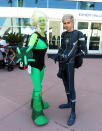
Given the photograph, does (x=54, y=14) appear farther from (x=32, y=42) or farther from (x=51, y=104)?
(x=32, y=42)

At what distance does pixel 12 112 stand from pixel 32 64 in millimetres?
1022

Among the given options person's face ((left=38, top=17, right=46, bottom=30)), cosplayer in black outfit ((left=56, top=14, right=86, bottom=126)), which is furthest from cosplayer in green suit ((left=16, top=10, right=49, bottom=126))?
cosplayer in black outfit ((left=56, top=14, right=86, bottom=126))

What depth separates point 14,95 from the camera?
10.3 feet

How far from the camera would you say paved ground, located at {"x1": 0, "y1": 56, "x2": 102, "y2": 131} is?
2143 mm

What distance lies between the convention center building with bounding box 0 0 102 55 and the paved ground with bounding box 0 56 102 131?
5.12m

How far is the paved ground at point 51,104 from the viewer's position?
2.14 m

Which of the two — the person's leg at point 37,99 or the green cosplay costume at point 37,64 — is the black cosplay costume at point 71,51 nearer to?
the green cosplay costume at point 37,64

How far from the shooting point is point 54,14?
28.5 ft

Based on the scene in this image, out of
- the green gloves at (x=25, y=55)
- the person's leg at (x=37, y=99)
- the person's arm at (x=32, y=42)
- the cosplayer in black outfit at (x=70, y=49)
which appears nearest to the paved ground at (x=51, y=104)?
the person's leg at (x=37, y=99)

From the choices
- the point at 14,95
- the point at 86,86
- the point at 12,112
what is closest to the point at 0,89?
the point at 14,95

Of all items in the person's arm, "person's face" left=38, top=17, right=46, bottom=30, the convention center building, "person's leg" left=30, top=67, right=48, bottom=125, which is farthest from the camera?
the convention center building

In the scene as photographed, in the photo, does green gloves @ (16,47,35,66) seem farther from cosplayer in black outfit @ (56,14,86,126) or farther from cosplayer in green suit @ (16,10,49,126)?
cosplayer in black outfit @ (56,14,86,126)

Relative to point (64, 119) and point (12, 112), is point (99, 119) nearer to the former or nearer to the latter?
point (64, 119)

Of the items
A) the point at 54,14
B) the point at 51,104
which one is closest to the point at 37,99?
the point at 51,104
